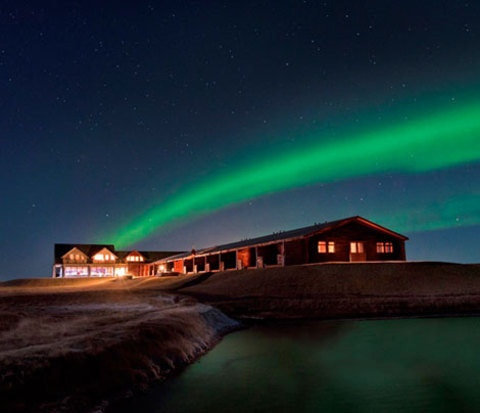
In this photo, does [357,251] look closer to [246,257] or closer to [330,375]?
[246,257]

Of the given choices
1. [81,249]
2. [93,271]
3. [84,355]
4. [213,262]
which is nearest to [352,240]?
[213,262]

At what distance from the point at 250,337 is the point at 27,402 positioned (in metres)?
11.3

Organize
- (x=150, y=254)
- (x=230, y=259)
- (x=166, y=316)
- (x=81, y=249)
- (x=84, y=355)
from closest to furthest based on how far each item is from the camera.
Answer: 1. (x=84, y=355)
2. (x=166, y=316)
3. (x=230, y=259)
4. (x=81, y=249)
5. (x=150, y=254)

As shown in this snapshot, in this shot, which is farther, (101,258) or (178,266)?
(101,258)

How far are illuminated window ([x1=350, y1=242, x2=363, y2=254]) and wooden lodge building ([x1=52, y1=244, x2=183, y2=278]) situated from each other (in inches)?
1994

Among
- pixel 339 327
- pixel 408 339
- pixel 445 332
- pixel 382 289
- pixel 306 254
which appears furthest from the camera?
pixel 306 254

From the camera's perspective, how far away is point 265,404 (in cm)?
841

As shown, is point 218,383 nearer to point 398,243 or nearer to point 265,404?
point 265,404

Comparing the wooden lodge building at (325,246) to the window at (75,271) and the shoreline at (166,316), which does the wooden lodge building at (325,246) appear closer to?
the shoreline at (166,316)

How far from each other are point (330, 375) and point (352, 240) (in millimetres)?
27860

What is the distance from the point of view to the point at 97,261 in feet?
263

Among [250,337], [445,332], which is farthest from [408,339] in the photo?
[250,337]

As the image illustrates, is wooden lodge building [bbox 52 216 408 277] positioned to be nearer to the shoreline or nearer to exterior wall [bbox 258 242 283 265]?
exterior wall [bbox 258 242 283 265]

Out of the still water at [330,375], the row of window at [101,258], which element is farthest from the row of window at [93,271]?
the still water at [330,375]
